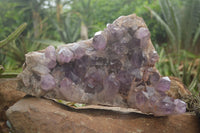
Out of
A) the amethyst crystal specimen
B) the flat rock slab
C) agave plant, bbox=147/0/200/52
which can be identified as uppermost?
agave plant, bbox=147/0/200/52

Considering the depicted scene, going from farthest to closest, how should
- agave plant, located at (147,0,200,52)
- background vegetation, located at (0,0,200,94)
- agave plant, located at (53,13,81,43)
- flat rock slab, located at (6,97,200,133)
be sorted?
agave plant, located at (53,13,81,43)
agave plant, located at (147,0,200,52)
background vegetation, located at (0,0,200,94)
flat rock slab, located at (6,97,200,133)

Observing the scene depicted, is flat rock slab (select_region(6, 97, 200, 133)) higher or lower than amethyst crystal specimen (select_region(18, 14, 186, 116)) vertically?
lower

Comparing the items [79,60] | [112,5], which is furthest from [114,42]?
[112,5]

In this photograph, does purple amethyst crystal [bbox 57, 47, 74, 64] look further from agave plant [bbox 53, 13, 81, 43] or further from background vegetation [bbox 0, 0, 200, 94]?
agave plant [bbox 53, 13, 81, 43]

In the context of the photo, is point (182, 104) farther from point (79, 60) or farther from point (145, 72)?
point (79, 60)

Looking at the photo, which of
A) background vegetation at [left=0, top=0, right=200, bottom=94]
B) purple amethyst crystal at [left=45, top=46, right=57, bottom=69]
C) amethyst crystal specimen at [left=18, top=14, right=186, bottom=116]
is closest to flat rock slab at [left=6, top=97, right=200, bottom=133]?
amethyst crystal specimen at [left=18, top=14, right=186, bottom=116]

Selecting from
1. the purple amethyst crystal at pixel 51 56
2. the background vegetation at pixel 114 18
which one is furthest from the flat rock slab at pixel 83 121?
the background vegetation at pixel 114 18

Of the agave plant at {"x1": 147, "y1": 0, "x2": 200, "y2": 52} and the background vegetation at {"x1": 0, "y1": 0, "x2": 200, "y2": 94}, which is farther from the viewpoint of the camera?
the agave plant at {"x1": 147, "y1": 0, "x2": 200, "y2": 52}

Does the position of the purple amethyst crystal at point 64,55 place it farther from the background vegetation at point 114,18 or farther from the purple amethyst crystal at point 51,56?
the background vegetation at point 114,18

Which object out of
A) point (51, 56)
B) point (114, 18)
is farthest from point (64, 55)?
point (114, 18)
